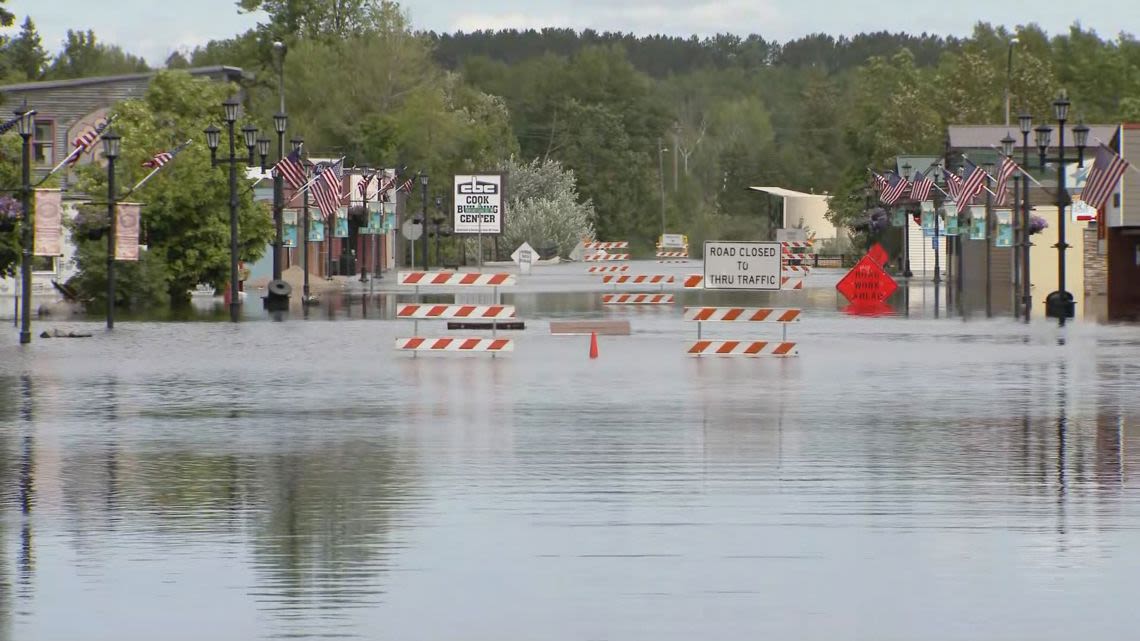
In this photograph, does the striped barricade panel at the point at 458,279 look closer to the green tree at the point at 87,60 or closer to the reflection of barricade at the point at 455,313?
the reflection of barricade at the point at 455,313

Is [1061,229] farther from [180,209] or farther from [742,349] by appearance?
[180,209]

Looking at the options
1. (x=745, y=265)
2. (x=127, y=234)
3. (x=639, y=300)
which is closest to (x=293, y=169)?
(x=639, y=300)

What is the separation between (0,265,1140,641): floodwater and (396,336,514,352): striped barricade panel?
2.08 m

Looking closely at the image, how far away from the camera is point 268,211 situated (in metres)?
57.9

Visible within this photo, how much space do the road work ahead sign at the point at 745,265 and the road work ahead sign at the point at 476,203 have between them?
244 feet

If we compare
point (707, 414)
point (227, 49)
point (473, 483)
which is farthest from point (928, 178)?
point (227, 49)

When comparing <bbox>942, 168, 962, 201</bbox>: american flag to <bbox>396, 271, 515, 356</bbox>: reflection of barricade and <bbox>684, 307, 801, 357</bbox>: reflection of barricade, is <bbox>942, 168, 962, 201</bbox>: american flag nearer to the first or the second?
<bbox>684, 307, 801, 357</bbox>: reflection of barricade

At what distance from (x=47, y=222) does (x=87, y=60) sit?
417 ft

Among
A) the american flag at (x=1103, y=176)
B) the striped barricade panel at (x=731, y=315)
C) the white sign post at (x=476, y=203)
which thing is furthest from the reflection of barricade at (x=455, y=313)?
the white sign post at (x=476, y=203)

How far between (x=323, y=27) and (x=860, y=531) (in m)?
136

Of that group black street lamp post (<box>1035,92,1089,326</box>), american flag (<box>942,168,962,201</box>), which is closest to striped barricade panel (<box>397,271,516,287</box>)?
black street lamp post (<box>1035,92,1089,326</box>)

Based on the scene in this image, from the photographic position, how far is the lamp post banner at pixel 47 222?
3641cm

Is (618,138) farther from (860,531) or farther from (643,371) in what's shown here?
(860,531)

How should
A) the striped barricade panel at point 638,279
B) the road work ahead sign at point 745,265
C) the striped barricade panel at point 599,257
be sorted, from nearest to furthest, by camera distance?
1. the road work ahead sign at point 745,265
2. the striped barricade panel at point 638,279
3. the striped barricade panel at point 599,257
